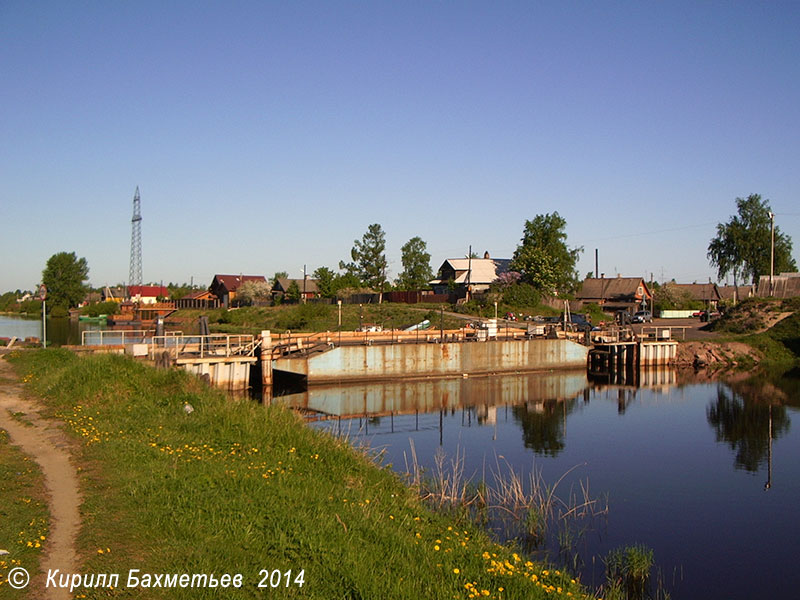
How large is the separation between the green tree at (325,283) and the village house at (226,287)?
883 inches

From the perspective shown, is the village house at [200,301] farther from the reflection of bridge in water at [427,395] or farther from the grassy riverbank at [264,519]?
the grassy riverbank at [264,519]

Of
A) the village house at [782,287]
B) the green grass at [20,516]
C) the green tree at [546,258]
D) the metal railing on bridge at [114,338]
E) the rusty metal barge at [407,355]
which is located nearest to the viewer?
the green grass at [20,516]

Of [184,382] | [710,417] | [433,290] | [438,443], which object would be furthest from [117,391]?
[433,290]

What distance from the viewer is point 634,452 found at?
88.2ft

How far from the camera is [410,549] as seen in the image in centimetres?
1076

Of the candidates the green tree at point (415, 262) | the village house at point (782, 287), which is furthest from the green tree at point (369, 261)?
the village house at point (782, 287)

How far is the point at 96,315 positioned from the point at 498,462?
118667mm

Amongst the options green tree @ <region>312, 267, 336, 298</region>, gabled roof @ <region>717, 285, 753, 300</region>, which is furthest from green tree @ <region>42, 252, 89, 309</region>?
gabled roof @ <region>717, 285, 753, 300</region>

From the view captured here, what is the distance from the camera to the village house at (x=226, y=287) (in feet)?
408

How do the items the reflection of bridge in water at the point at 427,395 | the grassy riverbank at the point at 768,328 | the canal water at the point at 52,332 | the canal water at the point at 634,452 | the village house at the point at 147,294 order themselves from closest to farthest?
1. the canal water at the point at 634,452
2. the reflection of bridge in water at the point at 427,395
3. the grassy riverbank at the point at 768,328
4. the canal water at the point at 52,332
5. the village house at the point at 147,294

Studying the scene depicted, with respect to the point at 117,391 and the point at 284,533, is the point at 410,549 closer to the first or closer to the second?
the point at 284,533

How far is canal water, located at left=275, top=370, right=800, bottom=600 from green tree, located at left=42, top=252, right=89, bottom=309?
116011mm

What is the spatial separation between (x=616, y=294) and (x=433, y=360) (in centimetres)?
5958

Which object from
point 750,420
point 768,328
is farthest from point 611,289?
point 750,420
